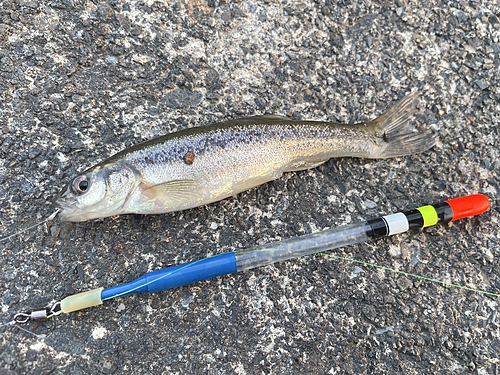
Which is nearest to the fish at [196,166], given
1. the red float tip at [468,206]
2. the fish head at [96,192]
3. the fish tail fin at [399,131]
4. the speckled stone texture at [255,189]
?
the fish head at [96,192]

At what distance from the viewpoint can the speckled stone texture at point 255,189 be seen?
2.20m

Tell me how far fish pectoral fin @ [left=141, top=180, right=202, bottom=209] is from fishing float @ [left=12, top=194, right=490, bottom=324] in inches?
16.9

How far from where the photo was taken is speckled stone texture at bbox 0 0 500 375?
2.20 meters

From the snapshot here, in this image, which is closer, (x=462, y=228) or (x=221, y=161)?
(x=221, y=161)

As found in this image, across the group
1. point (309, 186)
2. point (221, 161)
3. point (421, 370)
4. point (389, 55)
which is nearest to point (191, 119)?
point (221, 161)

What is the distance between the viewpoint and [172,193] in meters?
2.20

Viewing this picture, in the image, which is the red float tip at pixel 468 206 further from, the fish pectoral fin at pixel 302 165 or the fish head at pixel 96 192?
the fish head at pixel 96 192

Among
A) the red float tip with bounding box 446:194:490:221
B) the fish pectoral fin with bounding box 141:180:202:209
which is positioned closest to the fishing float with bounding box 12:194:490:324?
the red float tip with bounding box 446:194:490:221

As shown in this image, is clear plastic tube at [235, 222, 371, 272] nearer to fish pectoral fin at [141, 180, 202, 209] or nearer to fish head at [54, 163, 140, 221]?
fish pectoral fin at [141, 180, 202, 209]

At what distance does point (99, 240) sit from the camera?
2.32 m

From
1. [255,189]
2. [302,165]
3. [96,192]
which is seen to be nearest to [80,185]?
[96,192]

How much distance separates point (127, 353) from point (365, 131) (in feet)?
7.56

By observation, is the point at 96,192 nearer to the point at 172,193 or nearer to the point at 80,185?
the point at 80,185

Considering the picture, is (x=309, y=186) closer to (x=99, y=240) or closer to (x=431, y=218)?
(x=431, y=218)
